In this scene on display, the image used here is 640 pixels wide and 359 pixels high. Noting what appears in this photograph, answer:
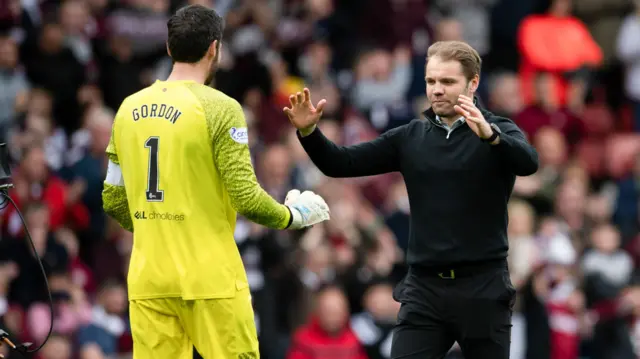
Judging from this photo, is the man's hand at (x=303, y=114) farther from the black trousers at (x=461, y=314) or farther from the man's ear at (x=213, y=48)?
the black trousers at (x=461, y=314)

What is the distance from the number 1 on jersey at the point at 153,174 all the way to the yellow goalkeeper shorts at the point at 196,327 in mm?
537

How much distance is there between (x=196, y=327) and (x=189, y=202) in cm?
65

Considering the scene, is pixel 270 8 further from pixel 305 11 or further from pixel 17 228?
pixel 17 228

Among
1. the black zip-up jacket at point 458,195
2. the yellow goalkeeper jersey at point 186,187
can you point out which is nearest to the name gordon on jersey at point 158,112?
the yellow goalkeeper jersey at point 186,187

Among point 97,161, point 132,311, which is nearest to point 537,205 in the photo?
point 97,161

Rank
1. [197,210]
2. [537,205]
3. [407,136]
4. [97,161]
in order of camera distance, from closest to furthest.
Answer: [197,210]
[407,136]
[97,161]
[537,205]

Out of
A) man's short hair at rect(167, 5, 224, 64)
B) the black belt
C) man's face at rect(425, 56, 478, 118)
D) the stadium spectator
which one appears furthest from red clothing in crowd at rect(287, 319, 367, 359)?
man's short hair at rect(167, 5, 224, 64)

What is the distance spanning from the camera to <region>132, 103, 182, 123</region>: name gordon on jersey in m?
7.26

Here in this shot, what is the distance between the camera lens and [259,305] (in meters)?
12.8

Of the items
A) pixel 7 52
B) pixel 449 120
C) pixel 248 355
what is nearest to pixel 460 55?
pixel 449 120

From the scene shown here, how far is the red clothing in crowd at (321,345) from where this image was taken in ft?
41.3

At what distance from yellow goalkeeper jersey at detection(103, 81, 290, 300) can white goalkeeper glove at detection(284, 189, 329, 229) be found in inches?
7.6

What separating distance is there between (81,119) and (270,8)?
3.54 metres

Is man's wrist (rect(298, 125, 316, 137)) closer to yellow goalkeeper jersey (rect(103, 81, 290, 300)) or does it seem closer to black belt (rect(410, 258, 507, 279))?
yellow goalkeeper jersey (rect(103, 81, 290, 300))
